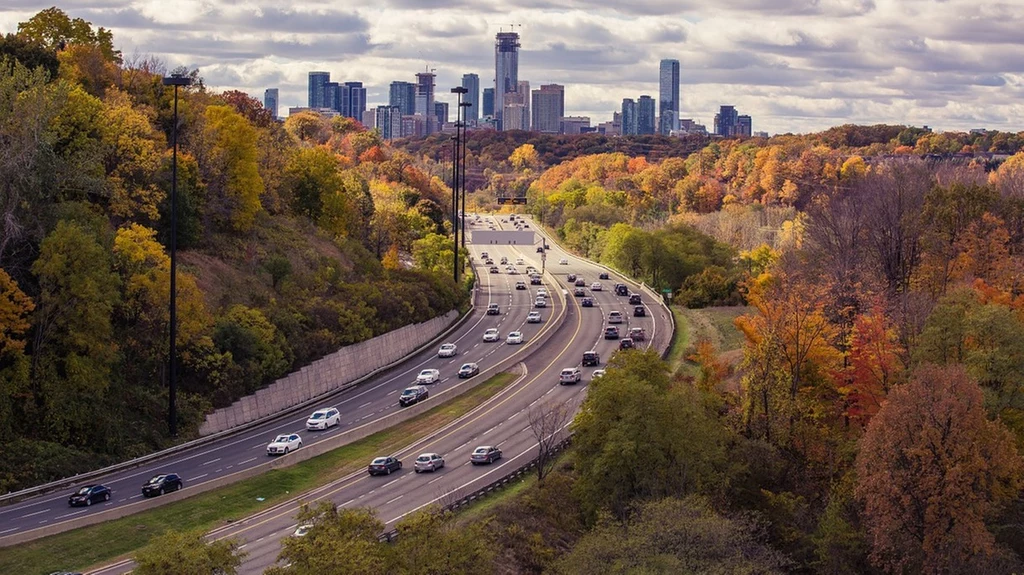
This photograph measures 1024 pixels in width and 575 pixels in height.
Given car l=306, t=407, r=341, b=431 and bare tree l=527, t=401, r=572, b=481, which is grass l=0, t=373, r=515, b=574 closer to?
car l=306, t=407, r=341, b=431

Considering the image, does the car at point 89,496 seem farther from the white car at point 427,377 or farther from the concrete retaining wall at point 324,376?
the white car at point 427,377

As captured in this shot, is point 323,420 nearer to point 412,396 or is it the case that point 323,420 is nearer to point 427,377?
point 412,396

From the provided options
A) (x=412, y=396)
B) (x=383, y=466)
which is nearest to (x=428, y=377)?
(x=412, y=396)

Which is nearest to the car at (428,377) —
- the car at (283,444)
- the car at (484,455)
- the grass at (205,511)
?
the grass at (205,511)

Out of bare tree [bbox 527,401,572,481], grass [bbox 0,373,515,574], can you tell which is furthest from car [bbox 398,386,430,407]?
bare tree [bbox 527,401,572,481]

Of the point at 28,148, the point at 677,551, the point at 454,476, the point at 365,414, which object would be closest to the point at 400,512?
the point at 454,476

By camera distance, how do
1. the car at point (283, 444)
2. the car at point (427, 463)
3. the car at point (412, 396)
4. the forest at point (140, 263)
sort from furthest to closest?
the car at point (412, 396) < the car at point (283, 444) < the car at point (427, 463) < the forest at point (140, 263)
